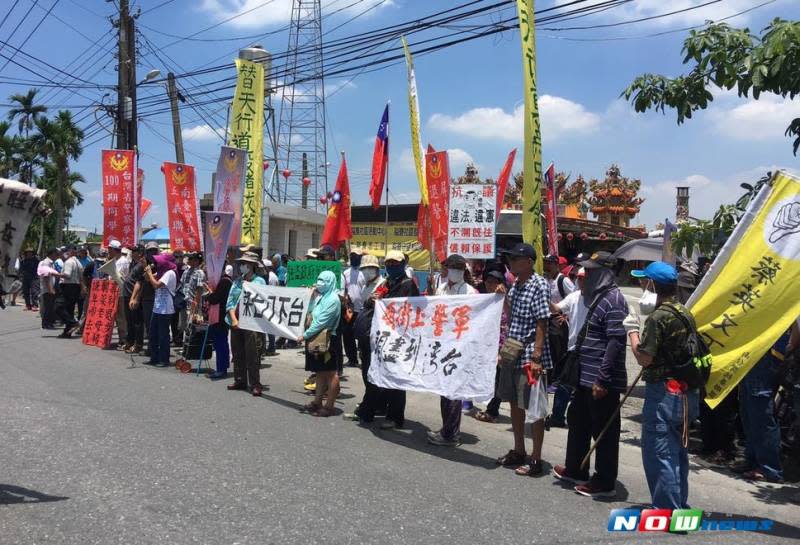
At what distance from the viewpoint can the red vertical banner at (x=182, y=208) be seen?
1169 cm

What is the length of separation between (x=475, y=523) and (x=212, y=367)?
6786mm

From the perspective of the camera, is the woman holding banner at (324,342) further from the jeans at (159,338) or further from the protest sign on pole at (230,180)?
the protest sign on pole at (230,180)

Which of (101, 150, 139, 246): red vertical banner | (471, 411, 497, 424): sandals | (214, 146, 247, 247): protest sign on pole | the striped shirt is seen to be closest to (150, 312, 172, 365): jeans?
(214, 146, 247, 247): protest sign on pole

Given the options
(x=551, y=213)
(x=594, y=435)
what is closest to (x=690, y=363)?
(x=594, y=435)

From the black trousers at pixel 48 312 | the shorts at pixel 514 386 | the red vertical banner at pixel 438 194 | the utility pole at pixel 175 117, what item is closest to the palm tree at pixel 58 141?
the utility pole at pixel 175 117

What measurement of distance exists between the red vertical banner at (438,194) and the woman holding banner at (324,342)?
3348 mm

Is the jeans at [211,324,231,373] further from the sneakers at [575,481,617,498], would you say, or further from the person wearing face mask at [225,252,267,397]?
the sneakers at [575,481,617,498]

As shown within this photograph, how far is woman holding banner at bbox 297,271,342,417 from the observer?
6684 mm

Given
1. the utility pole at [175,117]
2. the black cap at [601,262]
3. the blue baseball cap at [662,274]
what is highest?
the utility pole at [175,117]

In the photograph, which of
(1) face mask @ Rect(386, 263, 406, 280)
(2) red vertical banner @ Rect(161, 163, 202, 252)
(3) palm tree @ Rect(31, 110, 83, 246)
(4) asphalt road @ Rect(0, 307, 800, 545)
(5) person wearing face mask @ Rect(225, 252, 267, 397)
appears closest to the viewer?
(4) asphalt road @ Rect(0, 307, 800, 545)

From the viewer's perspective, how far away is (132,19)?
19.6m

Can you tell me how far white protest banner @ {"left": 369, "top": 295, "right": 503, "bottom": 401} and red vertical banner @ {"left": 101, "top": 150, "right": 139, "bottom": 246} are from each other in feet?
27.0

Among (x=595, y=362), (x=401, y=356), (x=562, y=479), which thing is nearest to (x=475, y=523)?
(x=562, y=479)

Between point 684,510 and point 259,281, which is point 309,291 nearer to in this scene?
point 259,281
